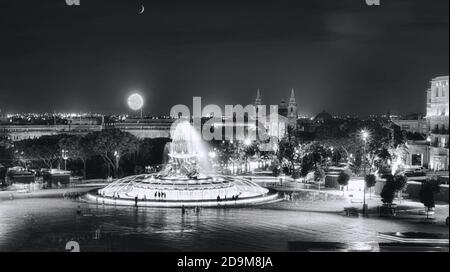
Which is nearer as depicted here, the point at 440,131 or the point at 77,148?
the point at 440,131

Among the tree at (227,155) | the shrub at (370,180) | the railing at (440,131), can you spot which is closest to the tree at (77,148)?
the tree at (227,155)

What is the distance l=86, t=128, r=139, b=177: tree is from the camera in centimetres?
7375

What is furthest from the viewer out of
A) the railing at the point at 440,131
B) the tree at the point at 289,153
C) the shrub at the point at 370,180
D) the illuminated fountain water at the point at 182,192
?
the tree at the point at 289,153

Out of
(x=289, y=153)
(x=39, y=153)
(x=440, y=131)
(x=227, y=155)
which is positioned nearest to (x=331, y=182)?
(x=440, y=131)

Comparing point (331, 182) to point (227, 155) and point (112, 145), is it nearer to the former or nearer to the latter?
point (112, 145)

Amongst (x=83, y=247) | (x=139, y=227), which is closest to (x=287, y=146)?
(x=139, y=227)

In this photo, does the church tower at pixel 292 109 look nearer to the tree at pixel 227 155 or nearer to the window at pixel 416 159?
the tree at pixel 227 155

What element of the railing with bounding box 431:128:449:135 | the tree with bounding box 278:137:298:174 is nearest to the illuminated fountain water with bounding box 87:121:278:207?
the railing with bounding box 431:128:449:135

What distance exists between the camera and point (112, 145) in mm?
74188

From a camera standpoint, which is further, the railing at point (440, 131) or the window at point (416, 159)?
the window at point (416, 159)

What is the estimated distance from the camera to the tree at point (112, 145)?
242 ft

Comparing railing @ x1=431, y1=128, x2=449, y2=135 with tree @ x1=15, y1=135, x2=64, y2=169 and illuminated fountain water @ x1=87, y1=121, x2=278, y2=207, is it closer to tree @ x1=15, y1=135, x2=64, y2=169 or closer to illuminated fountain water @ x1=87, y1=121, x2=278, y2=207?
illuminated fountain water @ x1=87, y1=121, x2=278, y2=207

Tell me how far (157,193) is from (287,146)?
34.8 m
